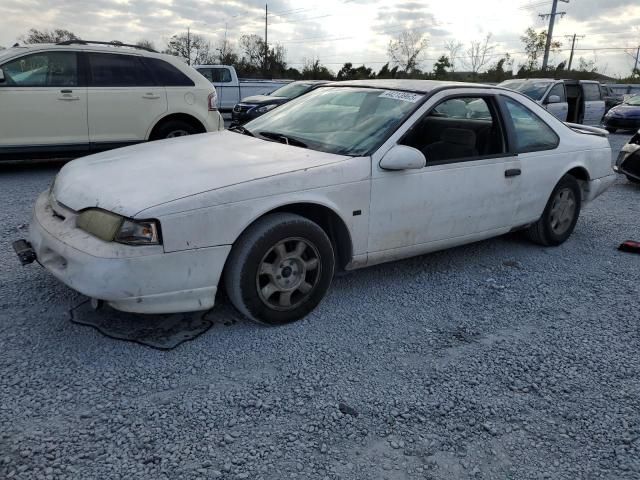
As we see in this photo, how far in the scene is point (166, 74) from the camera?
8.13 metres

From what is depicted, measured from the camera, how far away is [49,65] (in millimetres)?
Result: 7281

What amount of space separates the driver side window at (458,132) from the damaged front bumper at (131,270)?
1.70m

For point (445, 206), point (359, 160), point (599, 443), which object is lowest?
point (599, 443)

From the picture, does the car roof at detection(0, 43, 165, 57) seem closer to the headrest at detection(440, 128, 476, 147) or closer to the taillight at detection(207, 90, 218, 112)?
the taillight at detection(207, 90, 218, 112)

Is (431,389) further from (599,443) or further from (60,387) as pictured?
(60,387)

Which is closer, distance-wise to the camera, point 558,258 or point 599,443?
point 599,443

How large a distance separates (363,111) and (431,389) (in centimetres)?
214

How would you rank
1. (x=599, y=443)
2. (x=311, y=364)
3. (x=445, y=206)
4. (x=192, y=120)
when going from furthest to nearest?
1. (x=192, y=120)
2. (x=445, y=206)
3. (x=311, y=364)
4. (x=599, y=443)

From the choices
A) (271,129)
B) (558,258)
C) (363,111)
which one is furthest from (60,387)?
(558,258)

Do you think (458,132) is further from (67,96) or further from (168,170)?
(67,96)

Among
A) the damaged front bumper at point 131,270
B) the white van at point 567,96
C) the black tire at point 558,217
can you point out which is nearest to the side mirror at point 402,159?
the damaged front bumper at point 131,270

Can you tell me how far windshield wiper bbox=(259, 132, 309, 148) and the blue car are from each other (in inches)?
650

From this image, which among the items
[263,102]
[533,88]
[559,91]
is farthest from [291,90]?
[559,91]

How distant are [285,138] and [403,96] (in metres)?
0.93
